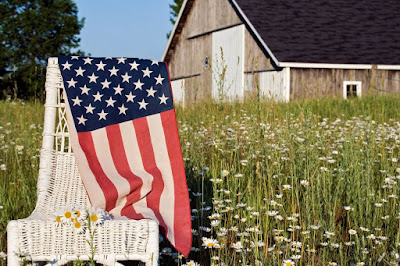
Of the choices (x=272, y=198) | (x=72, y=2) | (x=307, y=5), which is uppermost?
(x=72, y=2)

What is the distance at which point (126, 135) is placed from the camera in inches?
128

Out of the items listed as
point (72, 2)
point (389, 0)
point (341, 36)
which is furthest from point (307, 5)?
point (72, 2)

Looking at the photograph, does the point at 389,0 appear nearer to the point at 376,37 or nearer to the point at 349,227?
the point at 376,37

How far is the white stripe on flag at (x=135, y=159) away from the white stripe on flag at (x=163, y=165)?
102 millimetres

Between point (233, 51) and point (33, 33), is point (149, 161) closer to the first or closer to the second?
point (233, 51)

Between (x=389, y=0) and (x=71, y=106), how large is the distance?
24.2 metres

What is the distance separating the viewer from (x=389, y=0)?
24172mm

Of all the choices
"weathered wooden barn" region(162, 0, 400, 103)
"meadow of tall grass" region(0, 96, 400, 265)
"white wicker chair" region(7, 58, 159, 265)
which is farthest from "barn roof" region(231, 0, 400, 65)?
"white wicker chair" region(7, 58, 159, 265)

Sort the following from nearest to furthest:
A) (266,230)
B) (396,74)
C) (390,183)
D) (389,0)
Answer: (266,230)
(390,183)
(396,74)
(389,0)

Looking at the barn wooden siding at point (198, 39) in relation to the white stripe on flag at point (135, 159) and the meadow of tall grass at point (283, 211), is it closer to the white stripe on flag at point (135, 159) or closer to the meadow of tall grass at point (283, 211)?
the meadow of tall grass at point (283, 211)

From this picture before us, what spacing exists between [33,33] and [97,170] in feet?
131

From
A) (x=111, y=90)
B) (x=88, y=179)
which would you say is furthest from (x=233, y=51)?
(x=88, y=179)

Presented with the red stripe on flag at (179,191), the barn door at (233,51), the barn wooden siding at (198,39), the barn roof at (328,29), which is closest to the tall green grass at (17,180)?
the red stripe on flag at (179,191)

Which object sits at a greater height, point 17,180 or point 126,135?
point 126,135
